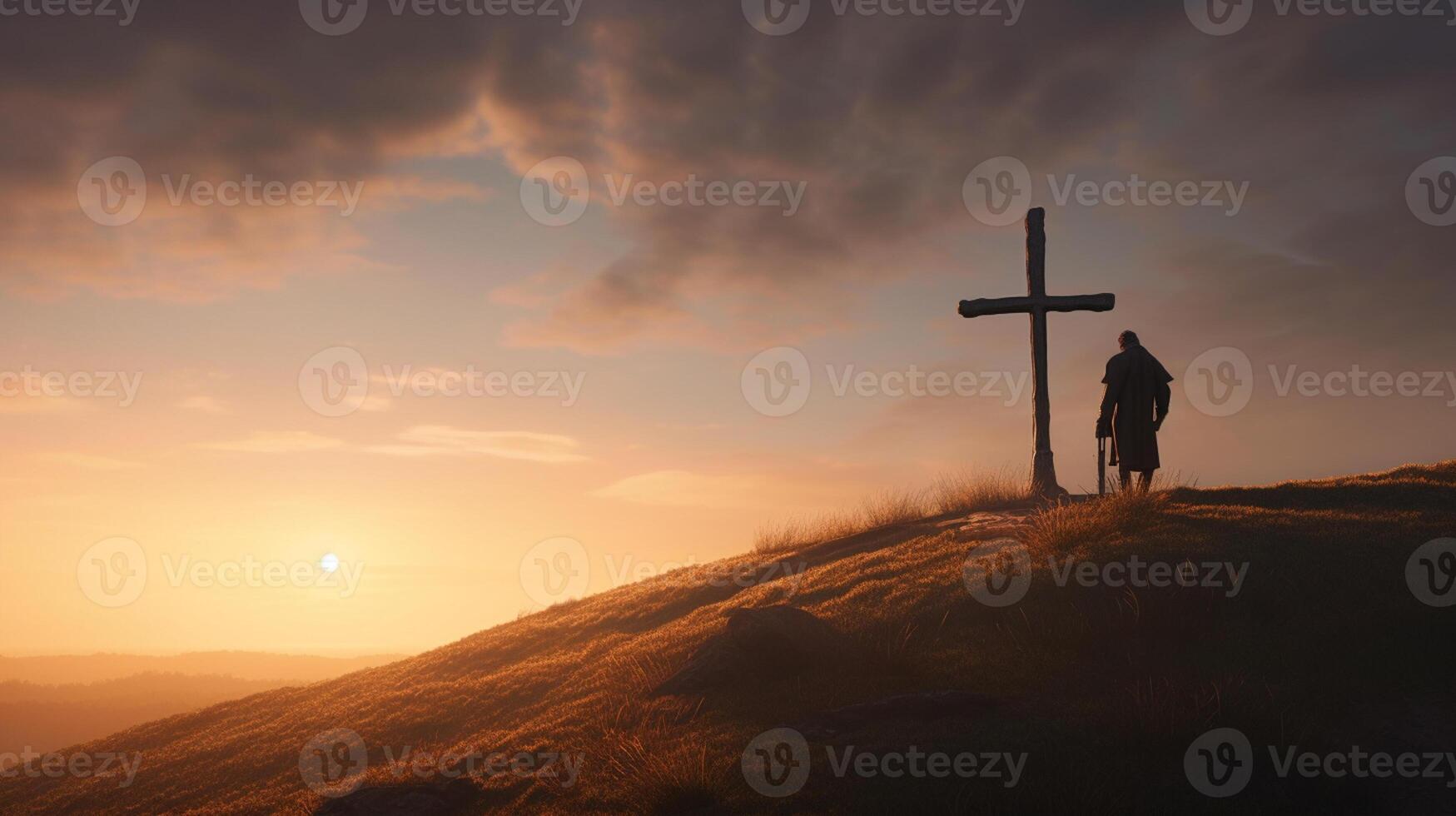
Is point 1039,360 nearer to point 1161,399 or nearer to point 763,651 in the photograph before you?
point 1161,399

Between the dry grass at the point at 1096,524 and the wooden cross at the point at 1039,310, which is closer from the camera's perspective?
the dry grass at the point at 1096,524

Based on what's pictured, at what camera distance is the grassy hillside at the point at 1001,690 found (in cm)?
834

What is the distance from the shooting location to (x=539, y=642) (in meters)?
A: 21.2

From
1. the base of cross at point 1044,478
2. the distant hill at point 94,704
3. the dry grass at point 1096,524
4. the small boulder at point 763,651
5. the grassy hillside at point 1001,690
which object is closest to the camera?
the grassy hillside at point 1001,690

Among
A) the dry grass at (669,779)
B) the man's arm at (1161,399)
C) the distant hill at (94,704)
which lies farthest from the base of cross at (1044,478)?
the distant hill at (94,704)

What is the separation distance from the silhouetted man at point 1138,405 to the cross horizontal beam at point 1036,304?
10.5 feet

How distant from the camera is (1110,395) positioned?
59.8 ft

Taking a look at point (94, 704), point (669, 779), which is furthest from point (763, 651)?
point (94, 704)

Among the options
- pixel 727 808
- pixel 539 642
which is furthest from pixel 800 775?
pixel 539 642

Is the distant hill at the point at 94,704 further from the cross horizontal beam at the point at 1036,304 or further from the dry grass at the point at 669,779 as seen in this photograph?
the dry grass at the point at 669,779

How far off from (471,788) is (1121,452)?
1404 cm

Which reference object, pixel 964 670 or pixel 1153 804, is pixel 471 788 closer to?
pixel 964 670

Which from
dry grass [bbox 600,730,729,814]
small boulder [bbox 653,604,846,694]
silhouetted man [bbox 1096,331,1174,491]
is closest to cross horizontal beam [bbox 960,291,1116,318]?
silhouetted man [bbox 1096,331,1174,491]

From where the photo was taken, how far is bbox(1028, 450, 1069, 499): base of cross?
20.7 meters
